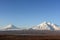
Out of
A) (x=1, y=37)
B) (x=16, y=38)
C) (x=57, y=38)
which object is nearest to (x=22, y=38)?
(x=16, y=38)

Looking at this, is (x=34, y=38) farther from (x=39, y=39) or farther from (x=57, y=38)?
(x=57, y=38)

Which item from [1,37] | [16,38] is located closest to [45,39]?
[16,38]

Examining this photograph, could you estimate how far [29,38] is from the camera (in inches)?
49.7

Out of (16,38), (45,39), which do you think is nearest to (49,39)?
(45,39)

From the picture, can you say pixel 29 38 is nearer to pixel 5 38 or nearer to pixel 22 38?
pixel 22 38

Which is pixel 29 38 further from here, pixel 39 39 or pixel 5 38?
pixel 5 38

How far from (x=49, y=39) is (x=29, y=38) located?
0.18 metres

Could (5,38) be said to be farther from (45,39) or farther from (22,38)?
(45,39)

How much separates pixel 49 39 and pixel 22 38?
0.79ft

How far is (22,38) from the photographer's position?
127cm

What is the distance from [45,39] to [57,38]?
0.36ft

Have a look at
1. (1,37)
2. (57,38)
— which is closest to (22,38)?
Result: (1,37)

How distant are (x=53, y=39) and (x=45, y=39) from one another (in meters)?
0.08

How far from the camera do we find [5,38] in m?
1.24
